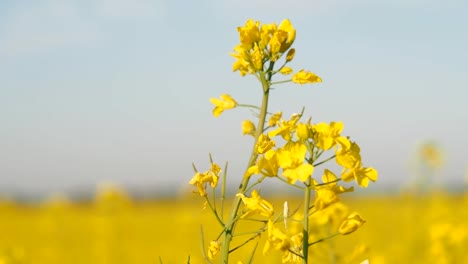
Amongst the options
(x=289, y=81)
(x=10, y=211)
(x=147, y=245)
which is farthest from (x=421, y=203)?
(x=10, y=211)

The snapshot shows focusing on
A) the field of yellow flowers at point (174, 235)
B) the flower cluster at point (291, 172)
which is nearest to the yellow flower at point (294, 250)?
the flower cluster at point (291, 172)

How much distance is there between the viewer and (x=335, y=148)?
1301mm

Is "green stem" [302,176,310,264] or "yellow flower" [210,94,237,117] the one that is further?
"yellow flower" [210,94,237,117]

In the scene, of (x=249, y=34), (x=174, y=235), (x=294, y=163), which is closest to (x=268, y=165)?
(x=294, y=163)

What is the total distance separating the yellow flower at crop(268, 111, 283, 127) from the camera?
143 centimetres

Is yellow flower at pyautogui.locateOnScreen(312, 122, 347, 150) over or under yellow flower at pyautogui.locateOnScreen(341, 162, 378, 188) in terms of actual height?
over

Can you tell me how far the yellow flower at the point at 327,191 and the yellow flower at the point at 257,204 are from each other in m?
0.09

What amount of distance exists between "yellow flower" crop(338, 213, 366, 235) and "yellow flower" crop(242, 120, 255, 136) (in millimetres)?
268

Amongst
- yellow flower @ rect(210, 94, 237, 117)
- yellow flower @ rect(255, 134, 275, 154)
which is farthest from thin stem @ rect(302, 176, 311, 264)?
yellow flower @ rect(210, 94, 237, 117)

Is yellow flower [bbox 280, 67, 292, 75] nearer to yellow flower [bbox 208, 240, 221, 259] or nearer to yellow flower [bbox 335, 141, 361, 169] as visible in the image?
yellow flower [bbox 335, 141, 361, 169]

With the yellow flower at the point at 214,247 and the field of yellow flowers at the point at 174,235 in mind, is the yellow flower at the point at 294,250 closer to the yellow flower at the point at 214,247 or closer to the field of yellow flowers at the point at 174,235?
the yellow flower at the point at 214,247

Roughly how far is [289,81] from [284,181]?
0.88 feet

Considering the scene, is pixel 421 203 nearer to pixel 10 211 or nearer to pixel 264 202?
pixel 264 202

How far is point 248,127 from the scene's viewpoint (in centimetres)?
146
